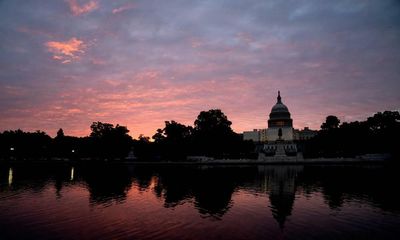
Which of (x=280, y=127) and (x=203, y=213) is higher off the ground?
(x=280, y=127)

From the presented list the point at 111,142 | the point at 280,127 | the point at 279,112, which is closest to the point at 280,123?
the point at 280,127

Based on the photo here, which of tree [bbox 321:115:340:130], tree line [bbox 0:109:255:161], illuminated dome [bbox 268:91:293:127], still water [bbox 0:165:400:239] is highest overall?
illuminated dome [bbox 268:91:293:127]

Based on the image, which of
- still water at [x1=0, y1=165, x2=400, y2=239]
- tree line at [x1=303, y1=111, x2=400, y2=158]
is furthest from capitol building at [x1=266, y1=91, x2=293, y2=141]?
still water at [x1=0, y1=165, x2=400, y2=239]

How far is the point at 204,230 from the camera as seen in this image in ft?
61.2

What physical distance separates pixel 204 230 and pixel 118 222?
18.0 ft

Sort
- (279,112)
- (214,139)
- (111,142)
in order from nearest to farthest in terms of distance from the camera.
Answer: (214,139) < (111,142) < (279,112)

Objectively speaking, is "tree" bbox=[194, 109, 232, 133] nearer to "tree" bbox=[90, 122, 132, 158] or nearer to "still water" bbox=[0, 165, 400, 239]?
"tree" bbox=[90, 122, 132, 158]

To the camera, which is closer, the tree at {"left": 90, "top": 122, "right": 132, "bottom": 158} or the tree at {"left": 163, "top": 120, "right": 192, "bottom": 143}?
the tree at {"left": 163, "top": 120, "right": 192, "bottom": 143}

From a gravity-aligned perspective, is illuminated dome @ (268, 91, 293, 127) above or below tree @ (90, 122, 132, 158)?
above

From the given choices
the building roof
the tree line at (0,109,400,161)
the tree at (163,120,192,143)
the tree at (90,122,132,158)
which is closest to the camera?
the tree line at (0,109,400,161)

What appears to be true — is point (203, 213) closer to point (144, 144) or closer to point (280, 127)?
point (144, 144)

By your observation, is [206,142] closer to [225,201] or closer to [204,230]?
[225,201]

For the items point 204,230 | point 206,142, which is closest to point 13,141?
point 206,142

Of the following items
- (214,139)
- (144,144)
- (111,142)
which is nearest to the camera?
(214,139)
